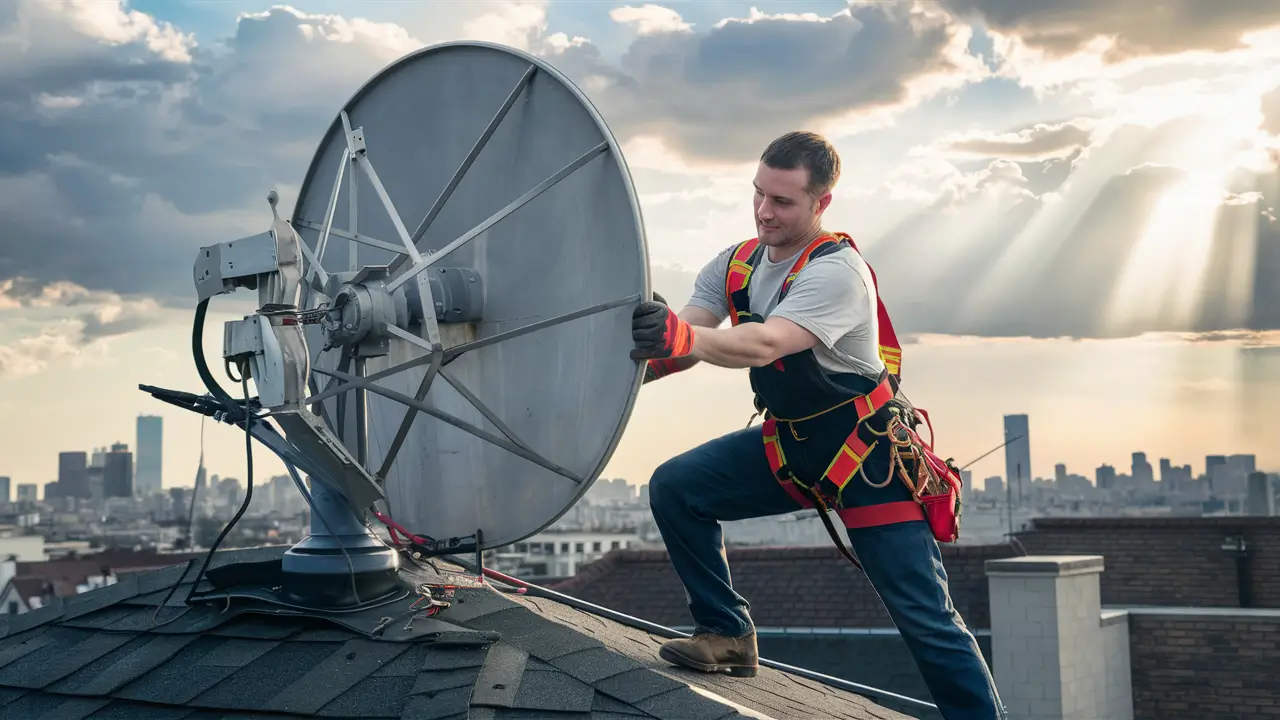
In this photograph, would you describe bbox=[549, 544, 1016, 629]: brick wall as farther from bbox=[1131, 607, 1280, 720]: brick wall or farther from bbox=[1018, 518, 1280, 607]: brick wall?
bbox=[1131, 607, 1280, 720]: brick wall

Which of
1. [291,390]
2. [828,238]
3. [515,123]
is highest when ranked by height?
[515,123]

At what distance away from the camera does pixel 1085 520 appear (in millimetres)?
22094

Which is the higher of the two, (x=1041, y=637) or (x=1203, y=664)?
(x=1041, y=637)

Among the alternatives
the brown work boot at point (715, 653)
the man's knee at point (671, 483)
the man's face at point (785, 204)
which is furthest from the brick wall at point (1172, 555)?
the man's face at point (785, 204)

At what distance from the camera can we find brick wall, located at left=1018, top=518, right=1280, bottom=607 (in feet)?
66.8

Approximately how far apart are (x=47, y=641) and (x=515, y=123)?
3.68 m

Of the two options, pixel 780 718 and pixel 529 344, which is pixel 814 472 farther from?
pixel 529 344

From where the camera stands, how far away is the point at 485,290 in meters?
6.31

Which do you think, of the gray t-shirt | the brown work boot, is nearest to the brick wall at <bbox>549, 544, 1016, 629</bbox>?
the brown work boot

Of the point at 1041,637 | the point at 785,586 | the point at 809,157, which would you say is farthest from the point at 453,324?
the point at 785,586

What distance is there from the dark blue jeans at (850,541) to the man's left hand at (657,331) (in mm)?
856

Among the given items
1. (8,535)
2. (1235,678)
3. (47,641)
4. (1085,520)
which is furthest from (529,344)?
(8,535)

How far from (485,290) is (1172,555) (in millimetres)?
18434

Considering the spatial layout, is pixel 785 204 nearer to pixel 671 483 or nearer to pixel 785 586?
pixel 671 483
